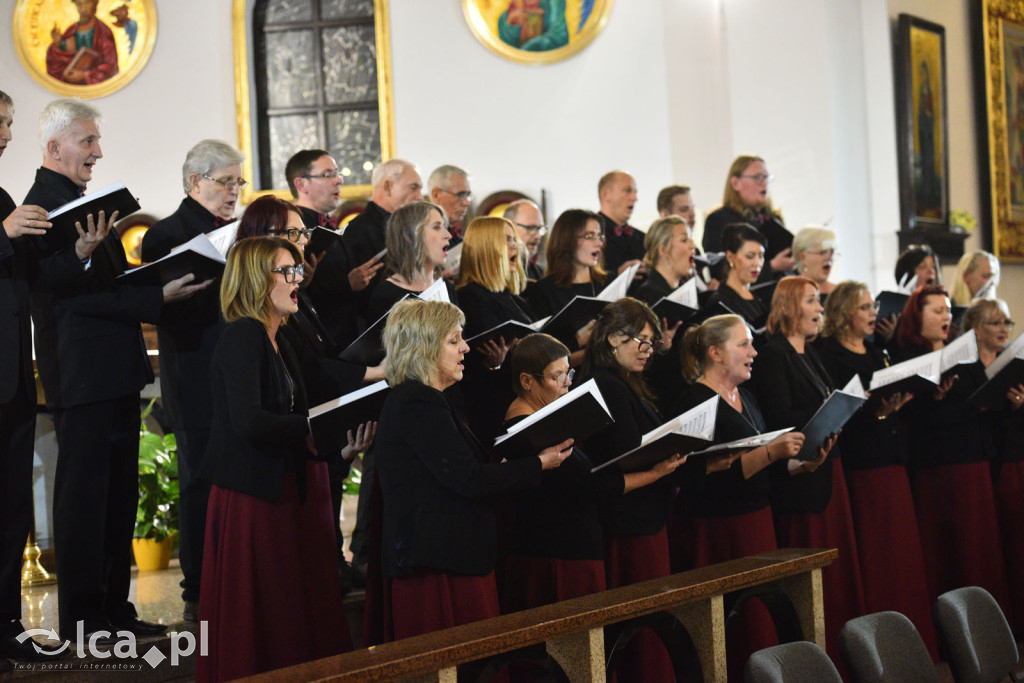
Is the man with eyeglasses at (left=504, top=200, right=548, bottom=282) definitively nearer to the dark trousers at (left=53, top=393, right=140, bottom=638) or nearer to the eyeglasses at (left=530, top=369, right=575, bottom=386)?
the eyeglasses at (left=530, top=369, right=575, bottom=386)

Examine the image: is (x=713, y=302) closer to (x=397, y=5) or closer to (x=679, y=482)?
(x=679, y=482)

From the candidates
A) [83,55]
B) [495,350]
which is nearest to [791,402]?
[495,350]

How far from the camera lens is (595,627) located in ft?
9.65

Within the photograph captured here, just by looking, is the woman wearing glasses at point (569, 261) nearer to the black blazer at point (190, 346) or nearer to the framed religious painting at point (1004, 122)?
the black blazer at point (190, 346)

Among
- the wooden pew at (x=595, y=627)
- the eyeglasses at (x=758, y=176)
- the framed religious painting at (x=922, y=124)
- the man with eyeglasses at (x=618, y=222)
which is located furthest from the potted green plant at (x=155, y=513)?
the framed religious painting at (x=922, y=124)

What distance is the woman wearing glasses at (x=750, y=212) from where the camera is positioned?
20.7 feet

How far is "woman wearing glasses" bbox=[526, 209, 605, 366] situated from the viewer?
15.9 ft

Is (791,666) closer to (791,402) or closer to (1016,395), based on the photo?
(791,402)

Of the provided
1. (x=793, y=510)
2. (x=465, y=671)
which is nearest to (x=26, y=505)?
(x=465, y=671)

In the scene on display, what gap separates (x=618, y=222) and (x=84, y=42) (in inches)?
266

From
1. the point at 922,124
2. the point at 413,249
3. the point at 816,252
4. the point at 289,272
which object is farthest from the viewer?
the point at 922,124

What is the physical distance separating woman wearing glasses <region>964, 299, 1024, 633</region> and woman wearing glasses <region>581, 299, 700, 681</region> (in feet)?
7.68

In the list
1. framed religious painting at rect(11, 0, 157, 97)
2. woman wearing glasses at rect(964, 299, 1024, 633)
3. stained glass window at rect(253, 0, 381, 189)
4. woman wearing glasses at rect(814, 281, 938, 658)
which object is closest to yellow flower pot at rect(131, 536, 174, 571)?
woman wearing glasses at rect(814, 281, 938, 658)

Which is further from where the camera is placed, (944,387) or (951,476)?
(951,476)
